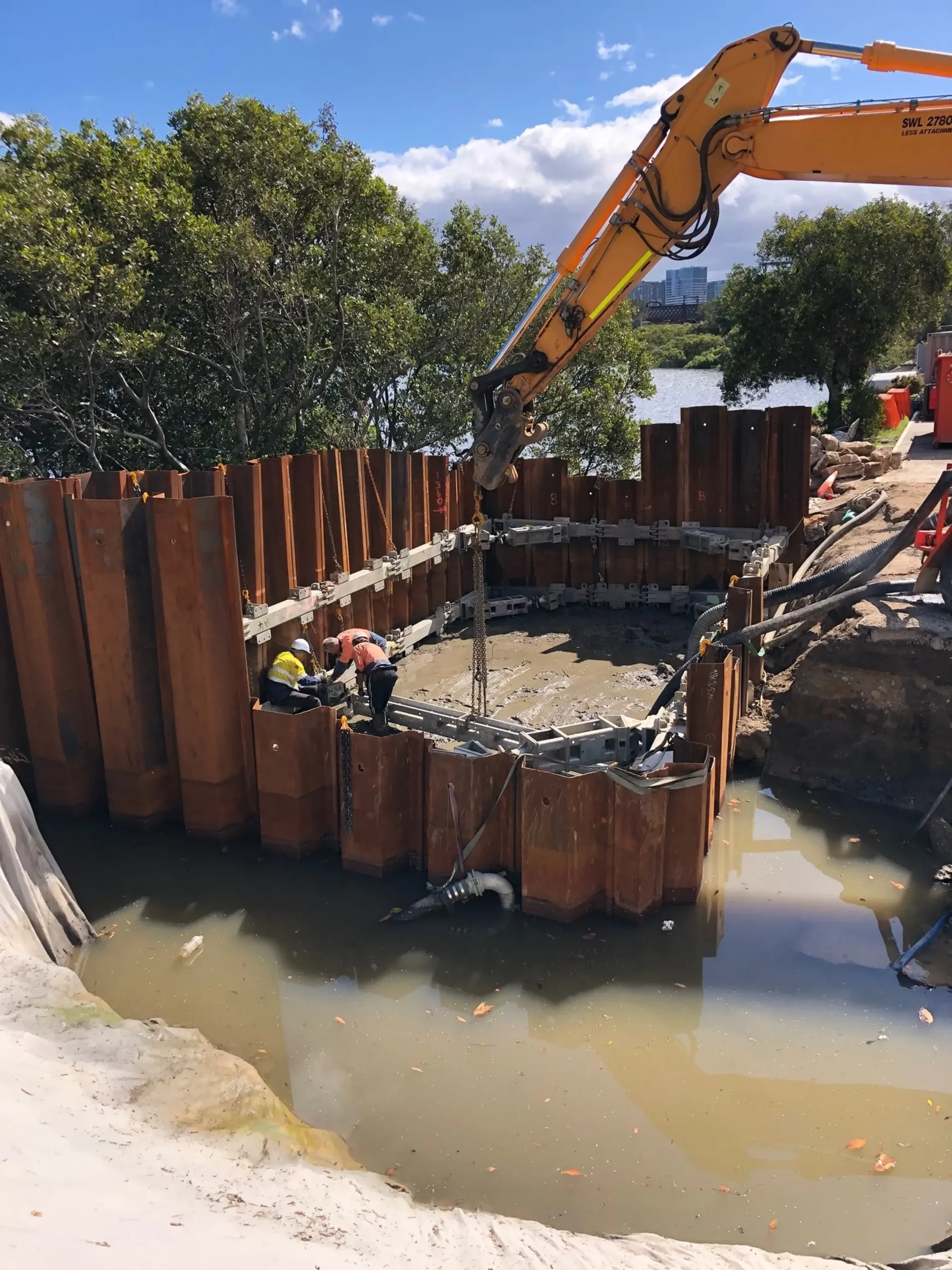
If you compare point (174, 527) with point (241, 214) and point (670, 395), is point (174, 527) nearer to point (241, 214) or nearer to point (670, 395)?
point (241, 214)

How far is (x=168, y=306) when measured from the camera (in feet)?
50.6

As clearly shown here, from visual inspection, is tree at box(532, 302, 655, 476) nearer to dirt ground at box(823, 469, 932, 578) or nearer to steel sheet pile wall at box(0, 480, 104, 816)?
dirt ground at box(823, 469, 932, 578)

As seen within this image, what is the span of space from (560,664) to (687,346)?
2461 inches

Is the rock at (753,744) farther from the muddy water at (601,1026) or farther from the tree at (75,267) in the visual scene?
the tree at (75,267)

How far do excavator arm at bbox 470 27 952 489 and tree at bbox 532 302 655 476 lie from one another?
12124 mm

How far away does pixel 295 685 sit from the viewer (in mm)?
8383

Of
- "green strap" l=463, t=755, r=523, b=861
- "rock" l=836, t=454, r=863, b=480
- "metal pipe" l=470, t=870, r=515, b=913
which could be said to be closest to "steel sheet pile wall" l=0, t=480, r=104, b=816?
"green strap" l=463, t=755, r=523, b=861

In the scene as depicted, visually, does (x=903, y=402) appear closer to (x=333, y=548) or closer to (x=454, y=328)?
(x=454, y=328)

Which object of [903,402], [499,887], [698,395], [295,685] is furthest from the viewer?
[698,395]

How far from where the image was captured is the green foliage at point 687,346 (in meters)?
59.5

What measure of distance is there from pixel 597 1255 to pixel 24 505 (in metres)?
7.22

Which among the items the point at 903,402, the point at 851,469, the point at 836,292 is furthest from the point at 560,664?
the point at 903,402

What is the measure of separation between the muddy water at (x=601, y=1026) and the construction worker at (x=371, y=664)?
5.02 ft

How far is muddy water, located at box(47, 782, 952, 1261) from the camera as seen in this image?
194 inches
